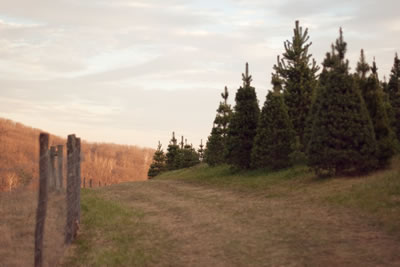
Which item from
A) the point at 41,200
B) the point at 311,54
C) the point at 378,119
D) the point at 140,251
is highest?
the point at 311,54

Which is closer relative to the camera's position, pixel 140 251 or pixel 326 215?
pixel 140 251

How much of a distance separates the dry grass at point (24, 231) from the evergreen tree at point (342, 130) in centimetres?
1525

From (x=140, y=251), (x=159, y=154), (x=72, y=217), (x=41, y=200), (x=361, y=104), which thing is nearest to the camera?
(x=41, y=200)

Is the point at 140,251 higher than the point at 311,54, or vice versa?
the point at 311,54

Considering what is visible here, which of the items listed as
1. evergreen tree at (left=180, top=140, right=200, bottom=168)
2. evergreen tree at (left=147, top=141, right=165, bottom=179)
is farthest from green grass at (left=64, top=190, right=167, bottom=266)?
evergreen tree at (left=147, top=141, right=165, bottom=179)

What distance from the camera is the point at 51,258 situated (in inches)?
350

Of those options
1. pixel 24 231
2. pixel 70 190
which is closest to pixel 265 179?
pixel 70 190

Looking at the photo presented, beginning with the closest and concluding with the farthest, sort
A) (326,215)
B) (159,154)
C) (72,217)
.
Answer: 1. (72,217)
2. (326,215)
3. (159,154)

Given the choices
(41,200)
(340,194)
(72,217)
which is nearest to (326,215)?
A: (340,194)

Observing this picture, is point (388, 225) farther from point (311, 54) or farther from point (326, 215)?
point (311, 54)

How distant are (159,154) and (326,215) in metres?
60.8

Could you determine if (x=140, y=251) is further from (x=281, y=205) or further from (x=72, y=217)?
(x=281, y=205)

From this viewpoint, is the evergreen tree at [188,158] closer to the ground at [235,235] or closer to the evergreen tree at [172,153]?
the evergreen tree at [172,153]

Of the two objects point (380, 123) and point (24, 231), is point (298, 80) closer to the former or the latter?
point (380, 123)
